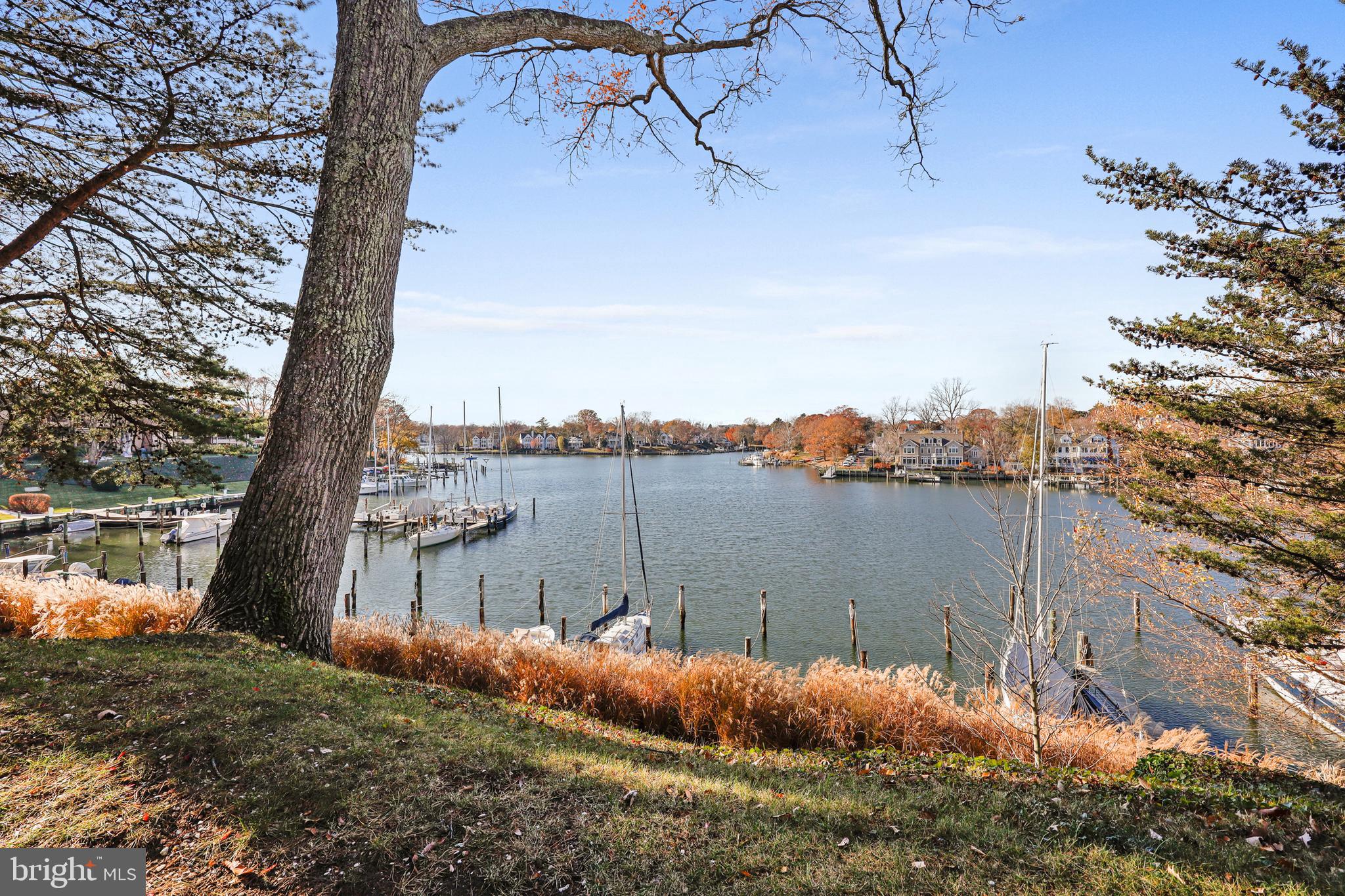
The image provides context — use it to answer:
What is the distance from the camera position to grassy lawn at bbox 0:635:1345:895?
253cm

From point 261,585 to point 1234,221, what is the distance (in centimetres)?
1012

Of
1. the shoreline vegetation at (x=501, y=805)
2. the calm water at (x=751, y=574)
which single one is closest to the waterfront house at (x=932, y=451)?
the calm water at (x=751, y=574)

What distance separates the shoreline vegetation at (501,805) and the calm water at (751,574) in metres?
6.26

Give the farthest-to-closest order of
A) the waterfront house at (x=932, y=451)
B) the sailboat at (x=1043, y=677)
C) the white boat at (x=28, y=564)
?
the waterfront house at (x=932, y=451) < the white boat at (x=28, y=564) < the sailboat at (x=1043, y=677)

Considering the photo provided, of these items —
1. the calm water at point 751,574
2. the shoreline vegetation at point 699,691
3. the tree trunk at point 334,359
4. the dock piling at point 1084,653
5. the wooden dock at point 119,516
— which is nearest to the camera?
the tree trunk at point 334,359

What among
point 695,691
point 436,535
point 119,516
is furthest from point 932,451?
point 119,516

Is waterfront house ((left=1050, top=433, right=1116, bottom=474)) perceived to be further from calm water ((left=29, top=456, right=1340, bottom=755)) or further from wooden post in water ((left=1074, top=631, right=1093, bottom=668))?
wooden post in water ((left=1074, top=631, right=1093, bottom=668))

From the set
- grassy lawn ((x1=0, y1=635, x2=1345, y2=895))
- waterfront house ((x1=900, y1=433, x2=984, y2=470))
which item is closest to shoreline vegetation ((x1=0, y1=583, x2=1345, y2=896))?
grassy lawn ((x1=0, y1=635, x2=1345, y2=895))

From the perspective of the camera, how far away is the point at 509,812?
2957 millimetres

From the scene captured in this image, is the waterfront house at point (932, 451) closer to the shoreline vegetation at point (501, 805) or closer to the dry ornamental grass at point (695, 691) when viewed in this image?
the dry ornamental grass at point (695, 691)

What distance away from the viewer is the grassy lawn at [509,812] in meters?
2.53

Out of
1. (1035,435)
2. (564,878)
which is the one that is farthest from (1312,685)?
(564,878)

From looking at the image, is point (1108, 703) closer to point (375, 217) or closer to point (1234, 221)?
point (1234, 221)

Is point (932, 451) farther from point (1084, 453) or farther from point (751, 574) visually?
point (751, 574)
